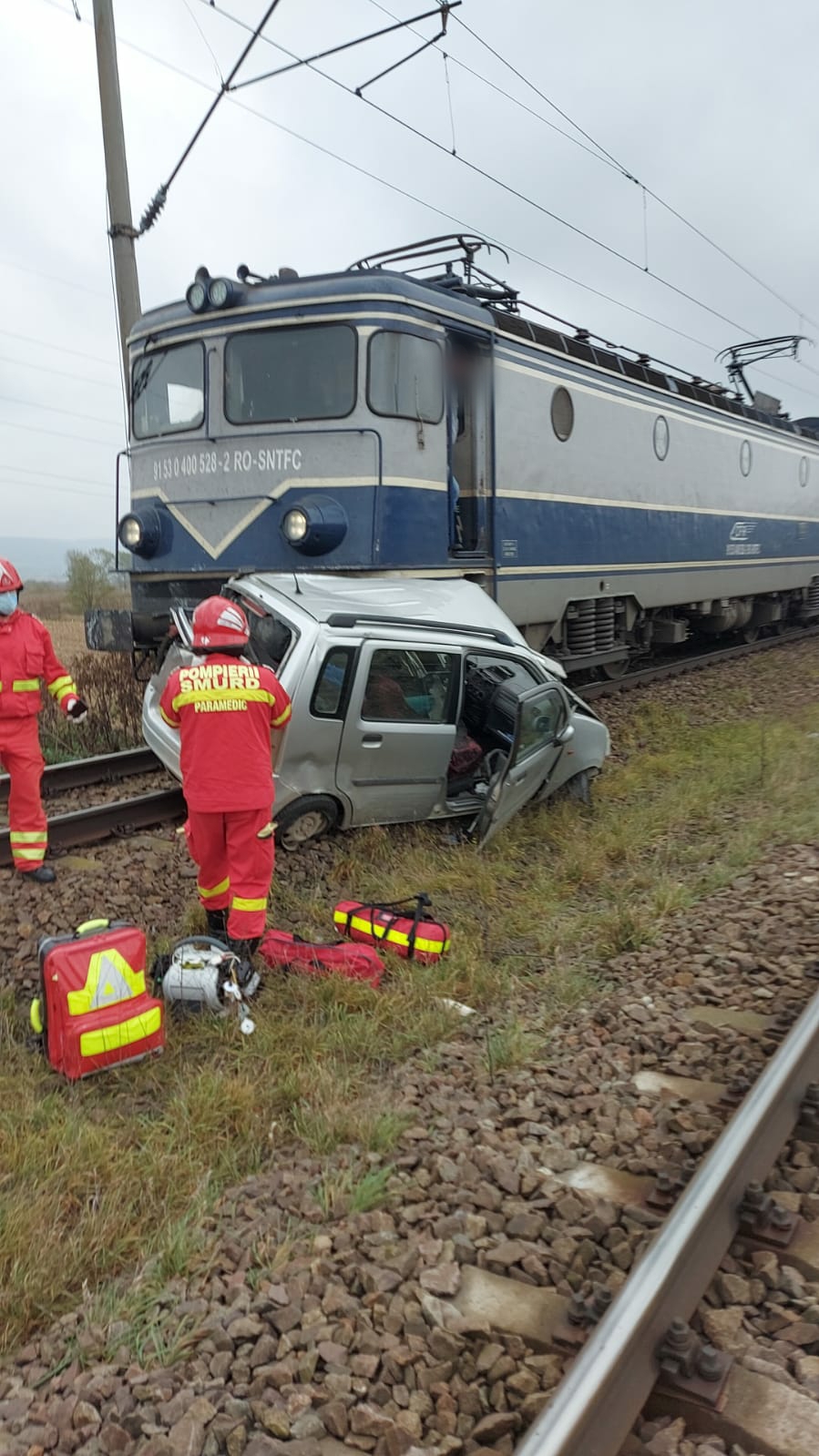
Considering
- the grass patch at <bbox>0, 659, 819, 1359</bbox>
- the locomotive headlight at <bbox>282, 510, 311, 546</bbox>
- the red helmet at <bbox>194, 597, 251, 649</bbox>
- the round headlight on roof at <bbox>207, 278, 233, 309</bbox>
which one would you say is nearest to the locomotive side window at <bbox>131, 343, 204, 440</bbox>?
the round headlight on roof at <bbox>207, 278, 233, 309</bbox>

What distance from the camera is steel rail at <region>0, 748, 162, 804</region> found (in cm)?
Result: 738

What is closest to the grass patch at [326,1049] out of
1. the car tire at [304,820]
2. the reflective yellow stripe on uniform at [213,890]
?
the car tire at [304,820]

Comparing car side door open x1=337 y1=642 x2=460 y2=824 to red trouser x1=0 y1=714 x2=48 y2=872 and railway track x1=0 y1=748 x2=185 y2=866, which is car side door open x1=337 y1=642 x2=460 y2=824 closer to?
railway track x1=0 y1=748 x2=185 y2=866

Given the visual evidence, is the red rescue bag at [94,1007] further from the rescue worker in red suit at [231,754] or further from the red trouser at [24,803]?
the red trouser at [24,803]

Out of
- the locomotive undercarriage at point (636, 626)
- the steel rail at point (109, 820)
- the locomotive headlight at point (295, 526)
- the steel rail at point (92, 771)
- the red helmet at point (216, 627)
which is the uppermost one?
the locomotive headlight at point (295, 526)

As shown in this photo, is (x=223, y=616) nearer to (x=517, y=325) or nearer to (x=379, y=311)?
(x=379, y=311)

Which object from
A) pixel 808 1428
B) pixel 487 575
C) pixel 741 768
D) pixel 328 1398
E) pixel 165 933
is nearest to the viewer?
pixel 808 1428

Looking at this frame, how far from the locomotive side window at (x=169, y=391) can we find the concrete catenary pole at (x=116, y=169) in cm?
155

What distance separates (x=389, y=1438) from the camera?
7.20 feet

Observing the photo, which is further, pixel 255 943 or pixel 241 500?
pixel 241 500

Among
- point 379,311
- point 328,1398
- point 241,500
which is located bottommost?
point 328,1398

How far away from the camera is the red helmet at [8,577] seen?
18.7ft

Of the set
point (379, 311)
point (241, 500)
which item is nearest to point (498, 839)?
point (241, 500)

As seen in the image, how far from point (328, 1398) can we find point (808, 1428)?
103 centimetres
